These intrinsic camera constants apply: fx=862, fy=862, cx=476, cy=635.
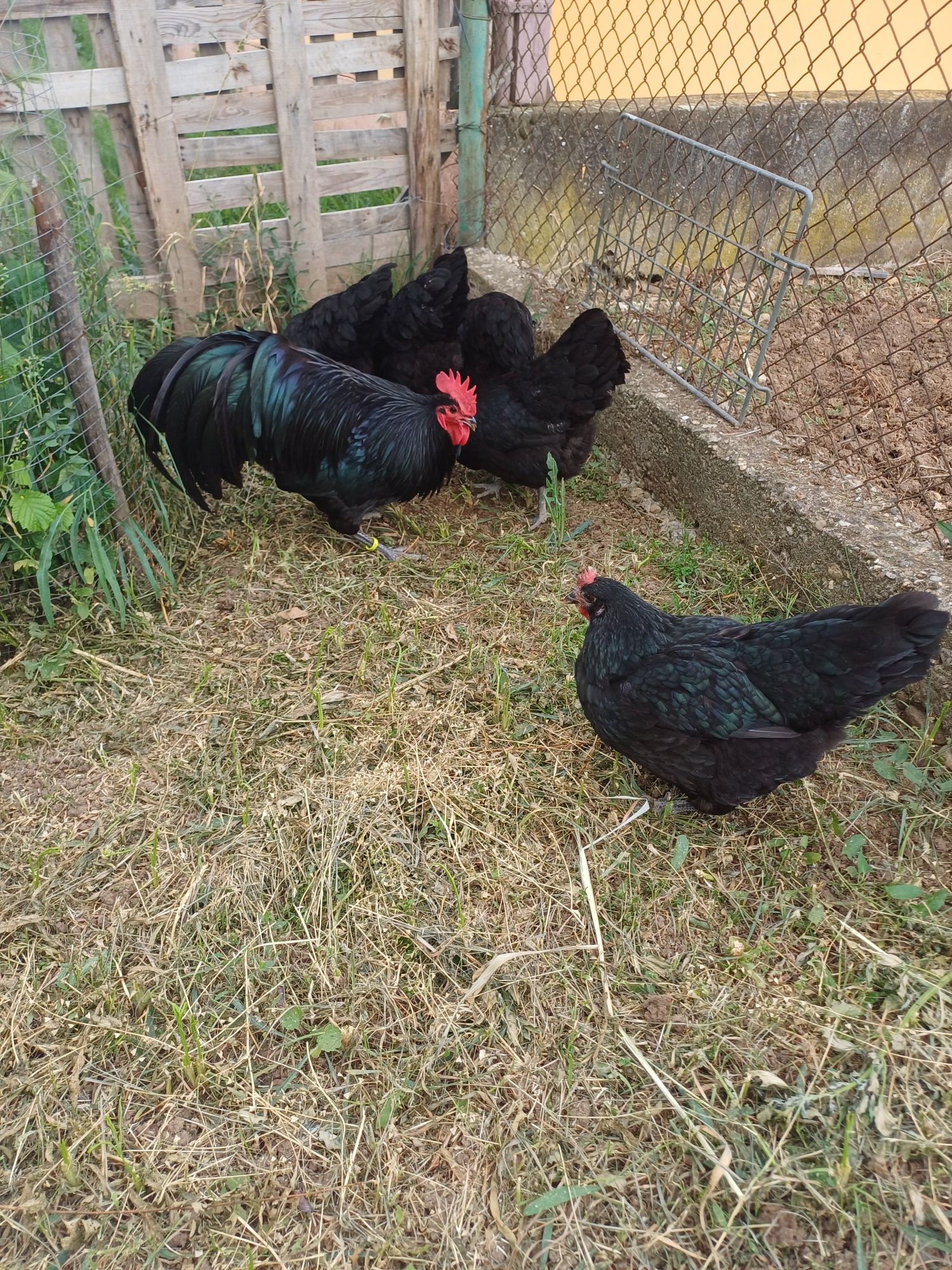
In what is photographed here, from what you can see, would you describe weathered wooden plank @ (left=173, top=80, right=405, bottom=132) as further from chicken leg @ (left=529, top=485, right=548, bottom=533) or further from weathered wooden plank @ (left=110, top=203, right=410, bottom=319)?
chicken leg @ (left=529, top=485, right=548, bottom=533)

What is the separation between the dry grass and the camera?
197cm

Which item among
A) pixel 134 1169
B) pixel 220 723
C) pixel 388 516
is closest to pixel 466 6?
pixel 388 516

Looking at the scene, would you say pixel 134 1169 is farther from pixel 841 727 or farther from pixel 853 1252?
pixel 841 727

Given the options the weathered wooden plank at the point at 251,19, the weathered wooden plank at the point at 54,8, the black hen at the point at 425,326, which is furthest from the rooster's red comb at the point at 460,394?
the weathered wooden plank at the point at 54,8

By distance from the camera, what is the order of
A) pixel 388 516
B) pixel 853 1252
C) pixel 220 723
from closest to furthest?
pixel 853 1252, pixel 220 723, pixel 388 516

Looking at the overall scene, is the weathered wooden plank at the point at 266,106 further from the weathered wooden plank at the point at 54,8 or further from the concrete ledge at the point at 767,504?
the concrete ledge at the point at 767,504

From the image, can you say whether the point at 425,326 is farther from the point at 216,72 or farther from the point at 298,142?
the point at 216,72

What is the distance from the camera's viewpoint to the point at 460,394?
3934 mm

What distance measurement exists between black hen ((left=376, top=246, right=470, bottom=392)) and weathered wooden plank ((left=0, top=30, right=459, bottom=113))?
1297 mm

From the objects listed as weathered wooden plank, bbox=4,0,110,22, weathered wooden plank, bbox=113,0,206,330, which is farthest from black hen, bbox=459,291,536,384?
weathered wooden plank, bbox=4,0,110,22

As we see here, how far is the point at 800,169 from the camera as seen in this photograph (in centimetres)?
491

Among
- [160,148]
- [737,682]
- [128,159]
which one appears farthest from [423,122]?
[737,682]

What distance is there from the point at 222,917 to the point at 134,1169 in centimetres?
68

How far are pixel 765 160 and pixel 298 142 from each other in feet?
8.56
